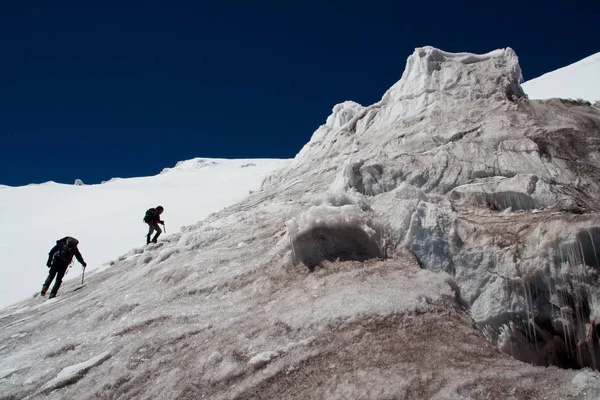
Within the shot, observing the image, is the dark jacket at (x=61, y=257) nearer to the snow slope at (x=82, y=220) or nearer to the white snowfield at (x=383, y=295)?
the white snowfield at (x=383, y=295)

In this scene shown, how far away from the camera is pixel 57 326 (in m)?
7.15

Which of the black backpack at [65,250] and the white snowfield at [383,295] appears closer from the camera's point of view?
the white snowfield at [383,295]

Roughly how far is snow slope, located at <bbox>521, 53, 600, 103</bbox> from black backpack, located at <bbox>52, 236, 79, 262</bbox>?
3614 centimetres

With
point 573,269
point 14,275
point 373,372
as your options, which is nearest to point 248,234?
point 373,372

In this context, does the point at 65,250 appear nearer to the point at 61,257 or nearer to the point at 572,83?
the point at 61,257

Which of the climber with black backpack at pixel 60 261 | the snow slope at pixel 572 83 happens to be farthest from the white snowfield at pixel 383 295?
the snow slope at pixel 572 83

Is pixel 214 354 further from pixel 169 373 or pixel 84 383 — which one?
pixel 84 383

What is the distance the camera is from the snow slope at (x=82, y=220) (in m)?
15.8

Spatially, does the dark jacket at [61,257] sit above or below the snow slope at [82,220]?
below

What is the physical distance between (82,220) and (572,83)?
167 feet

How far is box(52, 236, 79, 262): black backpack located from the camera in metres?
10.4

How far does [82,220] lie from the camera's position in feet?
81.8

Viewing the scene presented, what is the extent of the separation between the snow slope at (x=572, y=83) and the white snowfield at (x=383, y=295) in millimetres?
30655

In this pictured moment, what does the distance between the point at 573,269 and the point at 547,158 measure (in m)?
3.13
